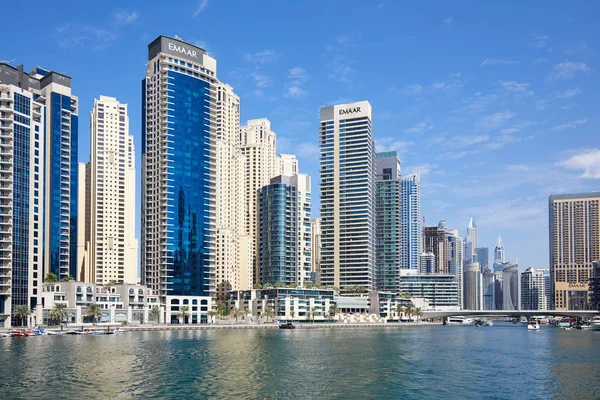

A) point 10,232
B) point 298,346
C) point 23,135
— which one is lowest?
point 298,346

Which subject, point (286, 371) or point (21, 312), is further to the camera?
point (21, 312)

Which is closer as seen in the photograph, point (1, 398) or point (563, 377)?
point (1, 398)

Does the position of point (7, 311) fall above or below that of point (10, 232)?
below

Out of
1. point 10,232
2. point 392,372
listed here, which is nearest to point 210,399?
point 392,372

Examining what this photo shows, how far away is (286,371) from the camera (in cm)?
9912

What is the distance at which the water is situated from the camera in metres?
79.2

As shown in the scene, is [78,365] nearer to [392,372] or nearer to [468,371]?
[392,372]

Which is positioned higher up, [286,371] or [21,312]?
[21,312]

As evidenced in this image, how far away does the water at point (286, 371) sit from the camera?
79188 mm

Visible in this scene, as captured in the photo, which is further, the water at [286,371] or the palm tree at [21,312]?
the palm tree at [21,312]

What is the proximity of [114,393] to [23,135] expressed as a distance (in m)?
141

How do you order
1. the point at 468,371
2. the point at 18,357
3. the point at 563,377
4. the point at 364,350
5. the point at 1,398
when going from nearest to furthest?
the point at 1,398 → the point at 563,377 → the point at 468,371 → the point at 18,357 → the point at 364,350

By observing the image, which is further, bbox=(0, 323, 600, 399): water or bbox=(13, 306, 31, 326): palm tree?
bbox=(13, 306, 31, 326): palm tree

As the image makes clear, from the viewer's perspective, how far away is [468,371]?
102000 mm
